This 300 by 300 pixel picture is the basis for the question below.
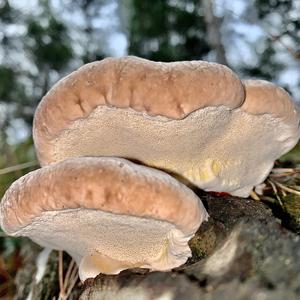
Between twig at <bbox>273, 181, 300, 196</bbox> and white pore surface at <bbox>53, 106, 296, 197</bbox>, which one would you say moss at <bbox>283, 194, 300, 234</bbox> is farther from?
white pore surface at <bbox>53, 106, 296, 197</bbox>

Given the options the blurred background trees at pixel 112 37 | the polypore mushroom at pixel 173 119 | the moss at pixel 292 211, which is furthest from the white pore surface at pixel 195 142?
the blurred background trees at pixel 112 37

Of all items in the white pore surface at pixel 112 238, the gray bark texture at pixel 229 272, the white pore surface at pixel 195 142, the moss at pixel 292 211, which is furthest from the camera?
the moss at pixel 292 211

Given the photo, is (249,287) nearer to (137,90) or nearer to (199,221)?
(199,221)

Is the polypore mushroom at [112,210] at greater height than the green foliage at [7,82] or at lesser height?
greater

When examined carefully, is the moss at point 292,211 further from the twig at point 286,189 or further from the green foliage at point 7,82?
the green foliage at point 7,82

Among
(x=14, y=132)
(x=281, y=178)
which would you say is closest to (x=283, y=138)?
(x=281, y=178)

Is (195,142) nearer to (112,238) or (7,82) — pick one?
(112,238)

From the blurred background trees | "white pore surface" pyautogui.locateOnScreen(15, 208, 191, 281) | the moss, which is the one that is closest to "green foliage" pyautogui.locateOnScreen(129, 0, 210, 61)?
the blurred background trees
